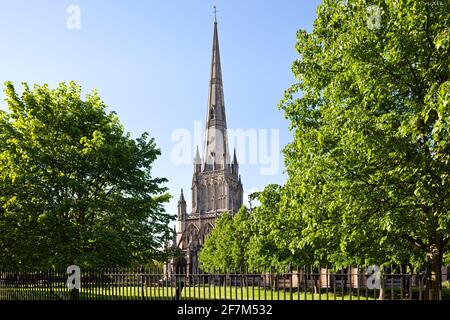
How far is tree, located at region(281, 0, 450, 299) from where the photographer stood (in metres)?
10.7

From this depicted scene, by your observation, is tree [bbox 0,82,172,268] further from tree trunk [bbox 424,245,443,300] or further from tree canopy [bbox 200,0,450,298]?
tree trunk [bbox 424,245,443,300]

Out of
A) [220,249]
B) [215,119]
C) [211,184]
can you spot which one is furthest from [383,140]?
[215,119]

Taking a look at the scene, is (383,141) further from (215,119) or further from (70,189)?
(215,119)

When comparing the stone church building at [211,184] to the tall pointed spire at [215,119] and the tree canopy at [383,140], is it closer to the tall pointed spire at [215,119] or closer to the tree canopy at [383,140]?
the tall pointed spire at [215,119]

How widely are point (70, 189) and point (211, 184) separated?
271 feet

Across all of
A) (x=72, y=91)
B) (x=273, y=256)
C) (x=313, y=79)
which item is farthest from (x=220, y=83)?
(x=313, y=79)

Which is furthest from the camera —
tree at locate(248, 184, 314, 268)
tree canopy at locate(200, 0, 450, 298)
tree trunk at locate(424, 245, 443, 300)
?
tree at locate(248, 184, 314, 268)

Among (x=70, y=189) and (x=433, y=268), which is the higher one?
(x=70, y=189)

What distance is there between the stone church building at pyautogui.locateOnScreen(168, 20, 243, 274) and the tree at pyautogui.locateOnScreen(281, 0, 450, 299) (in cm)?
8344

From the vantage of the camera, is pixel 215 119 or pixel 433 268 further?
pixel 215 119

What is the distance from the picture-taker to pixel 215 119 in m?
105

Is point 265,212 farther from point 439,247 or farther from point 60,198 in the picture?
point 60,198

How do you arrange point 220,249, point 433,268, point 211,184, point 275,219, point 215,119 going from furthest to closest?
1. point 215,119
2. point 211,184
3. point 220,249
4. point 275,219
5. point 433,268

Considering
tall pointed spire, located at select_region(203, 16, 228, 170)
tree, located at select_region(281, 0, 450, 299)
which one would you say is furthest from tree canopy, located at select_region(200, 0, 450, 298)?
tall pointed spire, located at select_region(203, 16, 228, 170)
